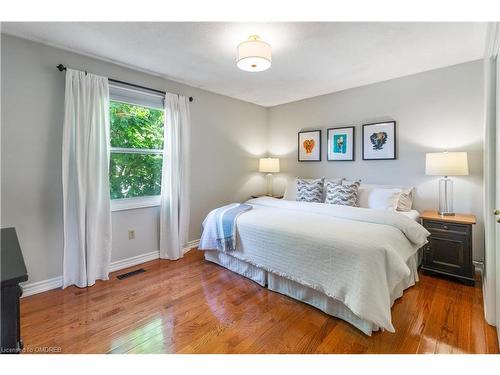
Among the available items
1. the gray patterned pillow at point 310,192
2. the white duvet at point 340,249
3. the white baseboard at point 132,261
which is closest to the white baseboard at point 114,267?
the white baseboard at point 132,261

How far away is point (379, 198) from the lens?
2.97 m

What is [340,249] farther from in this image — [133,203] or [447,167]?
[133,203]

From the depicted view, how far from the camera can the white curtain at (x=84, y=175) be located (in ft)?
7.79

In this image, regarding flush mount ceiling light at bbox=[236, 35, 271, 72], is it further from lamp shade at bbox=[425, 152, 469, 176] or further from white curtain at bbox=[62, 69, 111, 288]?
lamp shade at bbox=[425, 152, 469, 176]

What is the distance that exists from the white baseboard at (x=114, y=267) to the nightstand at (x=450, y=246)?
2.88 meters

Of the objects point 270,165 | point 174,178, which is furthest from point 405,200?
point 174,178

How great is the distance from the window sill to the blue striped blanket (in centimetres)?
90

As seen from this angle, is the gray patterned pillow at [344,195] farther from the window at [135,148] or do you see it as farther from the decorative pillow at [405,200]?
the window at [135,148]

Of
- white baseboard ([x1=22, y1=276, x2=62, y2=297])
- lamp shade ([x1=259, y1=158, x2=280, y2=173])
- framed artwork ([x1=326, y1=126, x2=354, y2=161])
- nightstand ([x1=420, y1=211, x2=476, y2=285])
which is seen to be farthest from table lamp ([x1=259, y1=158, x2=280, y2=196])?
white baseboard ([x1=22, y1=276, x2=62, y2=297])

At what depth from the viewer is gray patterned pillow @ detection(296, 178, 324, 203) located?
3.37m

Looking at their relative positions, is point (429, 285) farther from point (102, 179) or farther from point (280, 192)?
point (102, 179)

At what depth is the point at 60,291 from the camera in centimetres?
235
